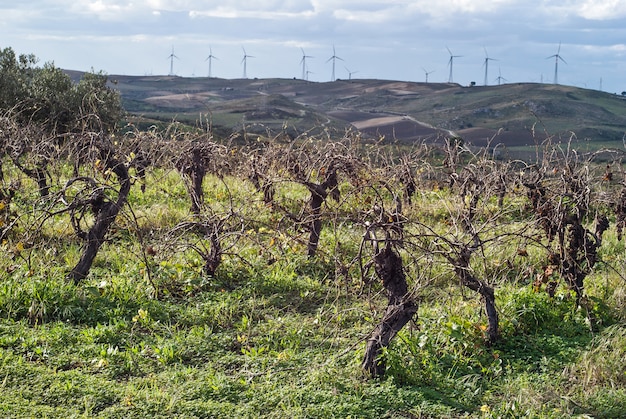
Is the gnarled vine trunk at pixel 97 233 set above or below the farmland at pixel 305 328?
above

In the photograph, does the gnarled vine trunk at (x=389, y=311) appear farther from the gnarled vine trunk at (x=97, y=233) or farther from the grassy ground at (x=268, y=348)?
the gnarled vine trunk at (x=97, y=233)

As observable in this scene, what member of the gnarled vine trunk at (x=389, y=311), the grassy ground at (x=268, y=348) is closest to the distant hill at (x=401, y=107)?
the grassy ground at (x=268, y=348)

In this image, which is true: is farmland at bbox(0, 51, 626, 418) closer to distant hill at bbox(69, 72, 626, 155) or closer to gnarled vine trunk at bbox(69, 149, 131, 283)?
gnarled vine trunk at bbox(69, 149, 131, 283)

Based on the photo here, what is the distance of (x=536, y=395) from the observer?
5418 mm

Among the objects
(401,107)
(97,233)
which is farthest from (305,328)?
(401,107)

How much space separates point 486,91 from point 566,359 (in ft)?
420

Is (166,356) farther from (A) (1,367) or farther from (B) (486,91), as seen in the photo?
(B) (486,91)

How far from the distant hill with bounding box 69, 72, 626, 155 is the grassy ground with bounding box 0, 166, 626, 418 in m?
51.4

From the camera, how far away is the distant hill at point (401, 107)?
82.4m

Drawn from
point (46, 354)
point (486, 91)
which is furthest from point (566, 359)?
point (486, 91)

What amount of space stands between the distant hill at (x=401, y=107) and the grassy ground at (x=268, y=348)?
169 ft

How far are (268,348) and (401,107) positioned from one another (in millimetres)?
123050

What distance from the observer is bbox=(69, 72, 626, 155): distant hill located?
82438 mm

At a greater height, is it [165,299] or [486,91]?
[486,91]
